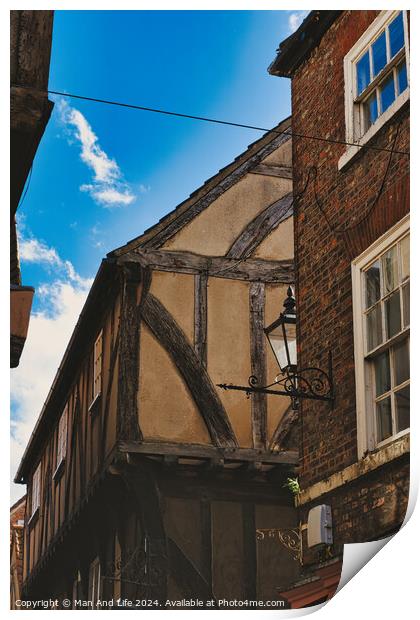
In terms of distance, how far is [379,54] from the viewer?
6.26 m

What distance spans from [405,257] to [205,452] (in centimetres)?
381

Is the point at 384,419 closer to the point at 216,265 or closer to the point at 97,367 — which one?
the point at 216,265

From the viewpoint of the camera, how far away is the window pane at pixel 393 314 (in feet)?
18.7

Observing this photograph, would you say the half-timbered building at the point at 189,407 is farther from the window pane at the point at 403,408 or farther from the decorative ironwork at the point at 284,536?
the window pane at the point at 403,408

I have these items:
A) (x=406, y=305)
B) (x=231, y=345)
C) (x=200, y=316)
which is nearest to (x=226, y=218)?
(x=200, y=316)

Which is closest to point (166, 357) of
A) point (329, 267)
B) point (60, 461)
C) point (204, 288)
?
point (204, 288)

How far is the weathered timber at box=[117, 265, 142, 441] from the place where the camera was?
8.97 metres

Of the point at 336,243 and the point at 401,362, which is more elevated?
the point at 336,243

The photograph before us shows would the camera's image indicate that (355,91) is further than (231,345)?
No

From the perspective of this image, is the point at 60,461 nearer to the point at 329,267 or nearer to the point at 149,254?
the point at 149,254

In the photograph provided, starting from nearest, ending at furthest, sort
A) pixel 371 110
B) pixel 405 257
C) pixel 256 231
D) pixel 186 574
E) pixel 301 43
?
pixel 405 257 < pixel 371 110 < pixel 301 43 < pixel 186 574 < pixel 256 231

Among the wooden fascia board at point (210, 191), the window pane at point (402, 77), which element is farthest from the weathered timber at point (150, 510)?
the window pane at point (402, 77)

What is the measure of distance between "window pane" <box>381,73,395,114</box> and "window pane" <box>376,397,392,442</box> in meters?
1.70
